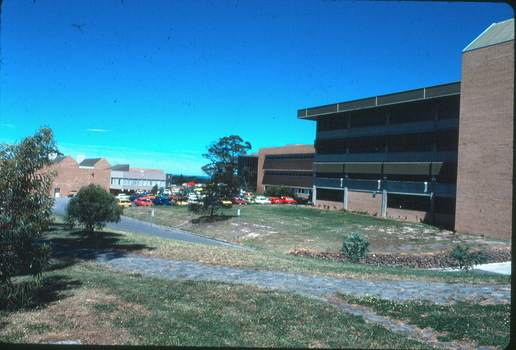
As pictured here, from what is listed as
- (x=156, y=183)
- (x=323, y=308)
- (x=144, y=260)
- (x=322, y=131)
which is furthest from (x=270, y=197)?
(x=323, y=308)

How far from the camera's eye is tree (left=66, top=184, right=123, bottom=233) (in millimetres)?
15797

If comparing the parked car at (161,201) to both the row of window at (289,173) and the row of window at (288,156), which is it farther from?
the row of window at (288,156)

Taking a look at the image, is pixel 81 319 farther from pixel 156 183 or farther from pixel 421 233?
pixel 156 183

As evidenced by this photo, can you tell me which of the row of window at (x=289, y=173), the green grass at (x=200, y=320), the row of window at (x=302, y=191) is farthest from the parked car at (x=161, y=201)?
the green grass at (x=200, y=320)

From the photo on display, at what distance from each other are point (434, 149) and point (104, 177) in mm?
44480

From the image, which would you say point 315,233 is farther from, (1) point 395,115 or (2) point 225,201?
(1) point 395,115

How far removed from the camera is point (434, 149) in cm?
3300

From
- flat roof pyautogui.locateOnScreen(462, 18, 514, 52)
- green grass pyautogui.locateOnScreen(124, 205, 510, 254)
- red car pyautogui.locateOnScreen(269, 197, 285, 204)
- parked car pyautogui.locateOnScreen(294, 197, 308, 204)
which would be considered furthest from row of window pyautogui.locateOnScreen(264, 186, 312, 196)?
flat roof pyautogui.locateOnScreen(462, 18, 514, 52)

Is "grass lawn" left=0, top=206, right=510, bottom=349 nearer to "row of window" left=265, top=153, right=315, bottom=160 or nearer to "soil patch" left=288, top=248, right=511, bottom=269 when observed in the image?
"soil patch" left=288, top=248, right=511, bottom=269

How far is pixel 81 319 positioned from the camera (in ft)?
15.9

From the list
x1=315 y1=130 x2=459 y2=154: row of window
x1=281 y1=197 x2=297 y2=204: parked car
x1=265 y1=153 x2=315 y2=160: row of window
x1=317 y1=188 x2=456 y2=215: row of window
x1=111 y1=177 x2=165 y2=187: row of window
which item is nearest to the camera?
x1=317 y1=188 x2=456 y2=215: row of window

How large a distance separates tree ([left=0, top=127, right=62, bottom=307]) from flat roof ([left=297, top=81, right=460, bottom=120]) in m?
31.6

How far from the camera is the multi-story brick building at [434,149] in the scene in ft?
73.4

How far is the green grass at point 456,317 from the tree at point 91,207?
12.6m
